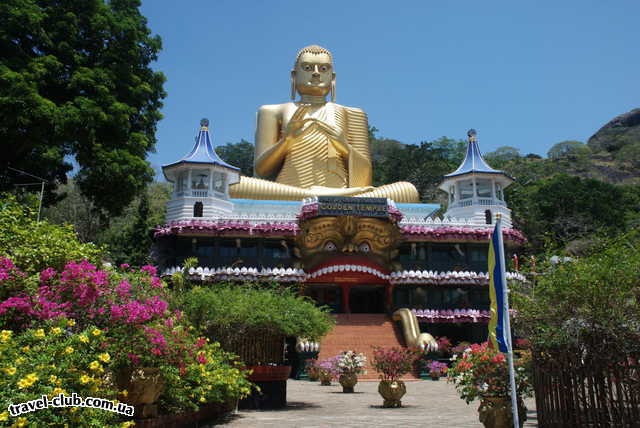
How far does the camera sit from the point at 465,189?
32344 mm

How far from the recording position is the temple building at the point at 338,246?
27.4 meters

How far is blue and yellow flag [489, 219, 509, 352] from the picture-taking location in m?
8.02

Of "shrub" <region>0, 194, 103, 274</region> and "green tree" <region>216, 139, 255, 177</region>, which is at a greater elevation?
"green tree" <region>216, 139, 255, 177</region>

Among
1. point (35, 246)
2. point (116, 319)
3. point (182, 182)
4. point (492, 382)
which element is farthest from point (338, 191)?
point (116, 319)

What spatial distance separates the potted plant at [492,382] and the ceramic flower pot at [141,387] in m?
4.80

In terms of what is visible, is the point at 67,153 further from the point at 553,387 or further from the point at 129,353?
the point at 553,387

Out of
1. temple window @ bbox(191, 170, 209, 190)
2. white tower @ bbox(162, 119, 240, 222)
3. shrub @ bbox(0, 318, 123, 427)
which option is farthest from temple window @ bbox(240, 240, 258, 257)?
shrub @ bbox(0, 318, 123, 427)

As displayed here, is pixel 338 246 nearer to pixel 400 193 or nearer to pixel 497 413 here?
pixel 400 193

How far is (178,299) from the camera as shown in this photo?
1243cm

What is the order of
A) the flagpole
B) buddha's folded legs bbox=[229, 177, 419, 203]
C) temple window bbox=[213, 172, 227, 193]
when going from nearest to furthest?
the flagpole → temple window bbox=[213, 172, 227, 193] → buddha's folded legs bbox=[229, 177, 419, 203]

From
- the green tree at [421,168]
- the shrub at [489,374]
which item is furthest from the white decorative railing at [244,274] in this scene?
the green tree at [421,168]

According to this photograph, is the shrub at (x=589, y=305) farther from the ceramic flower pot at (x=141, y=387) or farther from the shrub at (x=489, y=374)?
the ceramic flower pot at (x=141, y=387)

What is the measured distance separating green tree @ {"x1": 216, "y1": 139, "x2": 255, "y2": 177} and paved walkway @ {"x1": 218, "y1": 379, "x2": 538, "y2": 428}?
56060mm

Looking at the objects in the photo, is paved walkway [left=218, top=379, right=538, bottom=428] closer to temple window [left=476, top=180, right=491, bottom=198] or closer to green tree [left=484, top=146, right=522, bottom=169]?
temple window [left=476, top=180, right=491, bottom=198]
